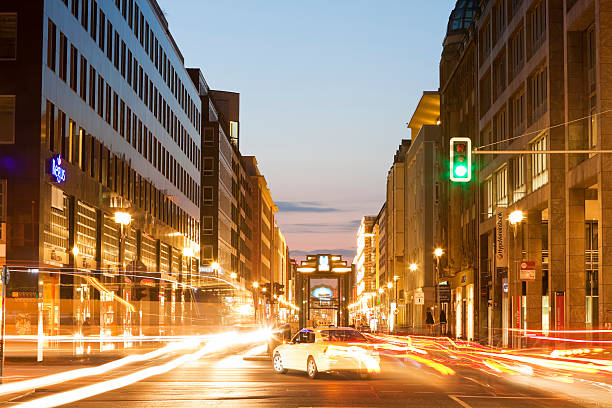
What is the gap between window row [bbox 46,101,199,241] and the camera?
49031mm

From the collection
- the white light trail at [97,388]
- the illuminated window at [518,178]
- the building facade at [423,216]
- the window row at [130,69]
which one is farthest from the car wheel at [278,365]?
the building facade at [423,216]

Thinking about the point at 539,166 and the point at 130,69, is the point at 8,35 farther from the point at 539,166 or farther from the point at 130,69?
the point at 539,166

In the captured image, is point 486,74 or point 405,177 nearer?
point 486,74

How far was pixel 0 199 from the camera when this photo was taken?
46031 mm

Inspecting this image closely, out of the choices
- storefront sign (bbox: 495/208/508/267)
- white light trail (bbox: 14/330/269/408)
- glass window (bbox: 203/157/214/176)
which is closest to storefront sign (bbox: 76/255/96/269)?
white light trail (bbox: 14/330/269/408)

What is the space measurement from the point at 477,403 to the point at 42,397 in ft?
28.3

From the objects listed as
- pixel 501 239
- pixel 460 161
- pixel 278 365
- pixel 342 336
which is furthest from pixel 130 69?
pixel 460 161

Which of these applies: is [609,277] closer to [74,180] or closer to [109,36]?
[74,180]

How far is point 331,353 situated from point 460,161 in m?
6.30

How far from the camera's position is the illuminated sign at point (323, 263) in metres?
86.7

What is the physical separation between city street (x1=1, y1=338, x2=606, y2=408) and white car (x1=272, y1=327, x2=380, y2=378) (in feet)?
1.29

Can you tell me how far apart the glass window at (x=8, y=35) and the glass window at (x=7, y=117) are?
2091mm

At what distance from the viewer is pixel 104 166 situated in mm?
59094

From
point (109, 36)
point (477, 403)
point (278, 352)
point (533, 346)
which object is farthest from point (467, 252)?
point (477, 403)
